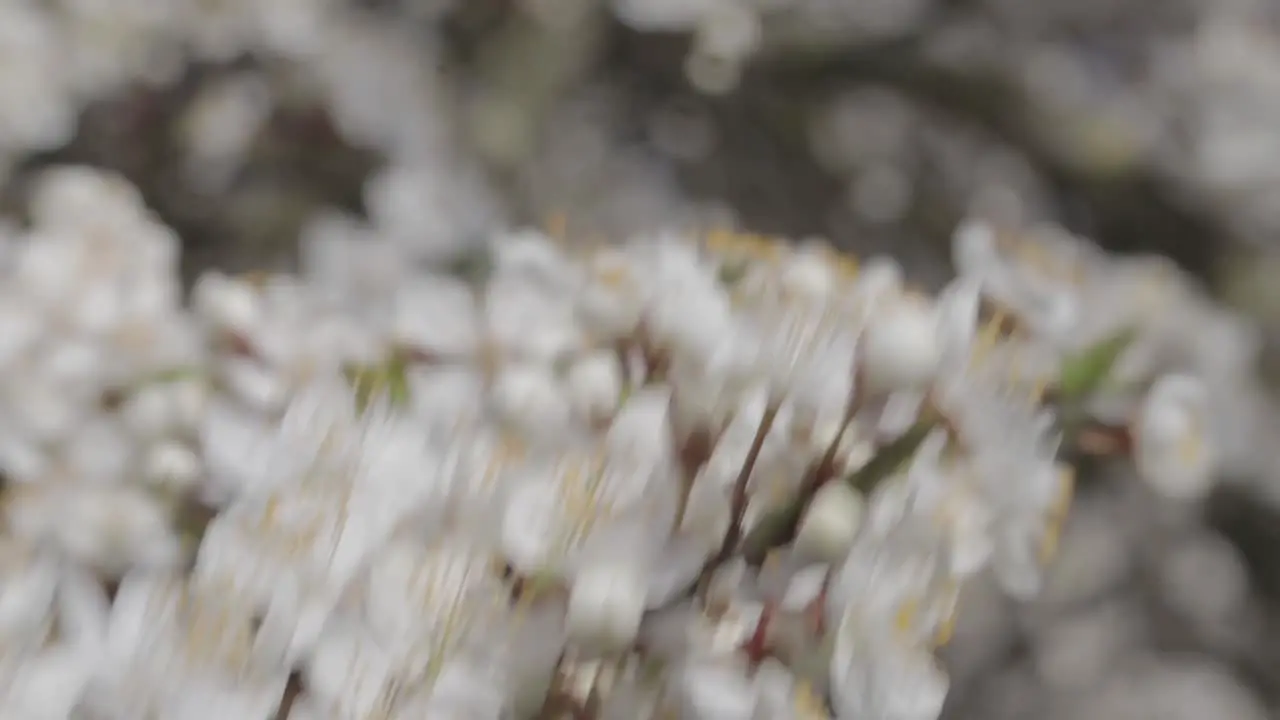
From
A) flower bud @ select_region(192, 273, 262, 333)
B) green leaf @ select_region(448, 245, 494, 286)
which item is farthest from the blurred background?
flower bud @ select_region(192, 273, 262, 333)

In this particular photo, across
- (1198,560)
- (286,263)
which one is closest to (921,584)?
(286,263)

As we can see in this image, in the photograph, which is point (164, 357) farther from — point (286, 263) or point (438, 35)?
point (438, 35)

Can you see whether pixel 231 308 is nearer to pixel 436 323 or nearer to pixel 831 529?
pixel 436 323

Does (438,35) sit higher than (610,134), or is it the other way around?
(438,35)

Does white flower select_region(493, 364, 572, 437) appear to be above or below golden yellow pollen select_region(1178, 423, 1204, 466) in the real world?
above

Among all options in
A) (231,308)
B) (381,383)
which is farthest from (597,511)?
(231,308)

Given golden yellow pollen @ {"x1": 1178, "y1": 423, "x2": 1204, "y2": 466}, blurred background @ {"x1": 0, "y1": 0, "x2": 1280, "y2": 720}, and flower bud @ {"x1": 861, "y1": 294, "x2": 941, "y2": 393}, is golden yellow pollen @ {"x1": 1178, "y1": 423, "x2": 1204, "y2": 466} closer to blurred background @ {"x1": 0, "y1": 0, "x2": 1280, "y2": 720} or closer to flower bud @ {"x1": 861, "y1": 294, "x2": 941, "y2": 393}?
flower bud @ {"x1": 861, "y1": 294, "x2": 941, "y2": 393}

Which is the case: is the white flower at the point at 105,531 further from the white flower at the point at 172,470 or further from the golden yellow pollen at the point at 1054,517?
the golden yellow pollen at the point at 1054,517
